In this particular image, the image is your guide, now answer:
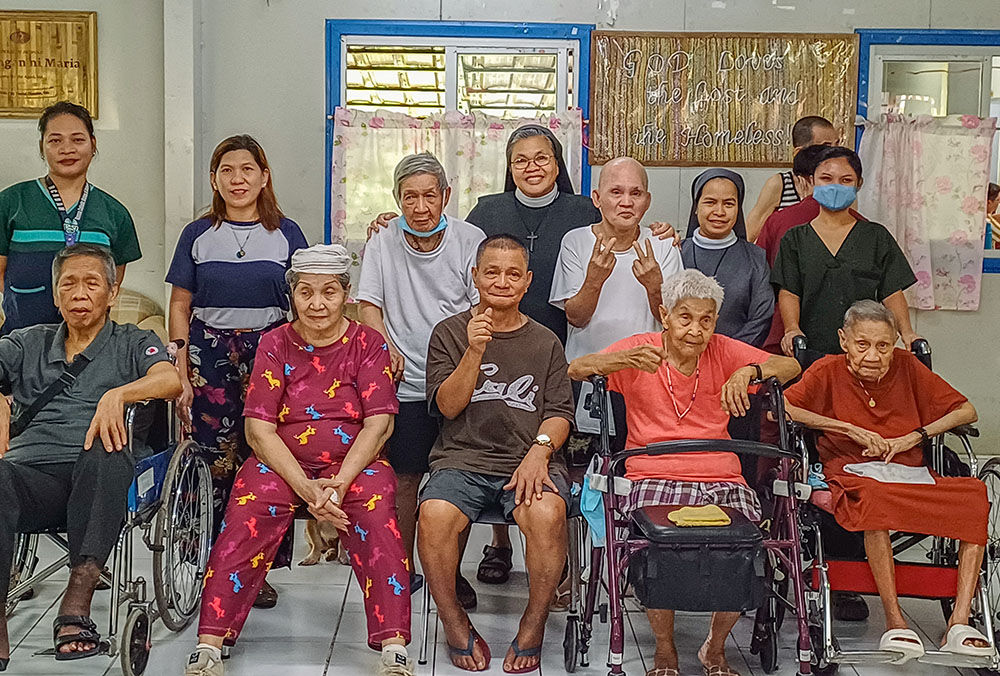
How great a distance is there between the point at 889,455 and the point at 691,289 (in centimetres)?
74

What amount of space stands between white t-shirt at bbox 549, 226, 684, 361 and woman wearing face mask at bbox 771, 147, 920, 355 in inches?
19.1

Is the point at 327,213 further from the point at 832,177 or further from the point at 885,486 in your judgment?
the point at 885,486

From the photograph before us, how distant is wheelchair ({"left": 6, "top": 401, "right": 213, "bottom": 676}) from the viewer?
2816 millimetres

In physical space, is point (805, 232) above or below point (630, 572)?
above

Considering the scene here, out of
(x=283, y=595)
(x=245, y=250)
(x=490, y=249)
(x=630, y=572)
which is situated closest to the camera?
(x=630, y=572)

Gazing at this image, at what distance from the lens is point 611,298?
130 inches

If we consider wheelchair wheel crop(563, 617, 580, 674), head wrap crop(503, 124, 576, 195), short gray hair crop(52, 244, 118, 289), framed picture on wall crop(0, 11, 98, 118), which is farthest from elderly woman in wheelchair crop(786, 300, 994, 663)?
framed picture on wall crop(0, 11, 98, 118)

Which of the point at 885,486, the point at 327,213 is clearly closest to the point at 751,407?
the point at 885,486

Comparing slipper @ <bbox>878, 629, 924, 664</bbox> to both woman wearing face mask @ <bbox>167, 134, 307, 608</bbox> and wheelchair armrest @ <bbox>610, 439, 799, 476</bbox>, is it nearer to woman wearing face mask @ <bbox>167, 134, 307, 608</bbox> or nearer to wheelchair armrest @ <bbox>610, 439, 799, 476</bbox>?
wheelchair armrest @ <bbox>610, 439, 799, 476</bbox>

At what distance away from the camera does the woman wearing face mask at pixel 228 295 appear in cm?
332

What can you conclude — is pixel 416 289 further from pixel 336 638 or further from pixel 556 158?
pixel 336 638

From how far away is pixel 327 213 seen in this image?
18.5 feet

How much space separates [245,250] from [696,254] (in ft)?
4.68

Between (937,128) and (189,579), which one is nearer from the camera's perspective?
(189,579)
